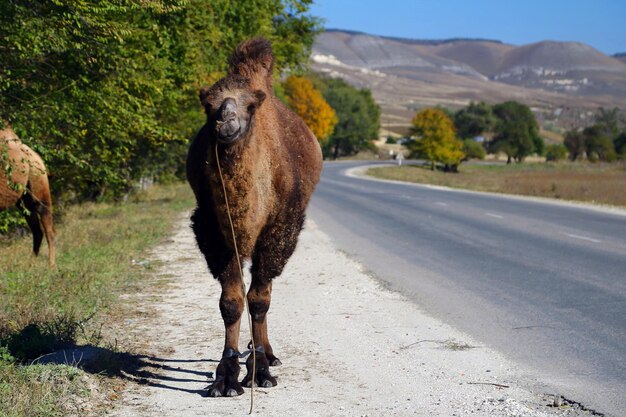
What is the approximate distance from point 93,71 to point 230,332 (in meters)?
7.14

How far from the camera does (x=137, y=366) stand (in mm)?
7277

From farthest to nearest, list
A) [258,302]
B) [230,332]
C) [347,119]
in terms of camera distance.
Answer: [347,119], [258,302], [230,332]

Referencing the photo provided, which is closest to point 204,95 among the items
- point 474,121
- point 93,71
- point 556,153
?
point 93,71

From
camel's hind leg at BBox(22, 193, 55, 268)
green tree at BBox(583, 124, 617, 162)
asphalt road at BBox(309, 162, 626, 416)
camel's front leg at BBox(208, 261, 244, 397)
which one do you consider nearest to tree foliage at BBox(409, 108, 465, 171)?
green tree at BBox(583, 124, 617, 162)

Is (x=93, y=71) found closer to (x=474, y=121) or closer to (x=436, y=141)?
(x=436, y=141)

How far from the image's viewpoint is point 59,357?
705 centimetres

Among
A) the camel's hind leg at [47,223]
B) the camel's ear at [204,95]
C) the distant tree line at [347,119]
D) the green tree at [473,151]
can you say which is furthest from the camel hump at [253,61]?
the green tree at [473,151]

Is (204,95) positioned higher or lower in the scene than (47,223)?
higher

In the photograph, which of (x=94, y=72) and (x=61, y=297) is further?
(x=94, y=72)

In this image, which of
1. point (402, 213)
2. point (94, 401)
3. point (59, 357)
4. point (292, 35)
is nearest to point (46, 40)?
point (59, 357)

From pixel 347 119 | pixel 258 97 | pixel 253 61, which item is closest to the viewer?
pixel 258 97

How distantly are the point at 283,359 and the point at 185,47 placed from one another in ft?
45.7

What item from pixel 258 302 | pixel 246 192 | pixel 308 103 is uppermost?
pixel 308 103

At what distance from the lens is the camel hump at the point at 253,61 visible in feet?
23.3
